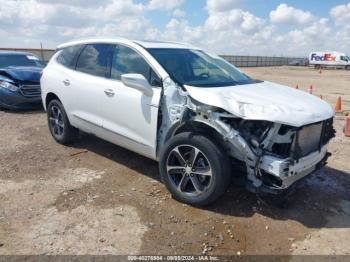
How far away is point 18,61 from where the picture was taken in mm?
10633

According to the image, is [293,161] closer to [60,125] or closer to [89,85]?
[89,85]

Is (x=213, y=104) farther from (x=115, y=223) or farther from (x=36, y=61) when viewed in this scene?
(x=36, y=61)

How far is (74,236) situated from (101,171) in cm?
172

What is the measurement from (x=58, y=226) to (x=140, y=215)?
2.84 feet

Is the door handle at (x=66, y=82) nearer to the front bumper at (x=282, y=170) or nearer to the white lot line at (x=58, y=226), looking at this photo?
the white lot line at (x=58, y=226)

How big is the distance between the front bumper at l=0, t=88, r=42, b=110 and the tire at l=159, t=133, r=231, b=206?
20.8ft

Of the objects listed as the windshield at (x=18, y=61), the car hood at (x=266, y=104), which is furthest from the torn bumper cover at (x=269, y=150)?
the windshield at (x=18, y=61)

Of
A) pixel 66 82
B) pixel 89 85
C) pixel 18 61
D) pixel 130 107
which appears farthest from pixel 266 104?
pixel 18 61

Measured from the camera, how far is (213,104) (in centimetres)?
375

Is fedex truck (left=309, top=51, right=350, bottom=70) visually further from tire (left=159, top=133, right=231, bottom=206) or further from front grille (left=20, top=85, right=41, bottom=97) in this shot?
tire (left=159, top=133, right=231, bottom=206)

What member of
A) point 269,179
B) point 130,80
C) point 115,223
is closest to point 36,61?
point 130,80

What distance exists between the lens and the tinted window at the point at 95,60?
16.7 ft

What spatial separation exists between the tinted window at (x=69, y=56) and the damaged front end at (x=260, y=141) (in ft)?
7.56

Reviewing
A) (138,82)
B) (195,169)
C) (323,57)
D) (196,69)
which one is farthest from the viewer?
(323,57)
